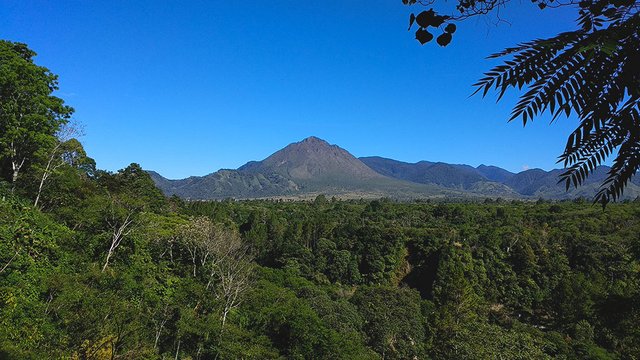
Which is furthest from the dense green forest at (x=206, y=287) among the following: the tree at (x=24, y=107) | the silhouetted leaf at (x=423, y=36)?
the silhouetted leaf at (x=423, y=36)

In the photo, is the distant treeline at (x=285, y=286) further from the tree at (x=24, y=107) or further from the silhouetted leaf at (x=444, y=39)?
the silhouetted leaf at (x=444, y=39)

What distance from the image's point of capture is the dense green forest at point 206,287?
15.8 metres

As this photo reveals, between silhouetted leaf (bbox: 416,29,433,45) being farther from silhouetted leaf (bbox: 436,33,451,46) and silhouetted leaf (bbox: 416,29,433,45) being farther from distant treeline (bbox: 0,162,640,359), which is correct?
distant treeline (bbox: 0,162,640,359)

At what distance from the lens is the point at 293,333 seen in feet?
81.1

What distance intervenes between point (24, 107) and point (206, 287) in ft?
50.1

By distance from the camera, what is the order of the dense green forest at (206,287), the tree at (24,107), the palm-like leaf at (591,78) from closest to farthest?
the palm-like leaf at (591,78), the dense green forest at (206,287), the tree at (24,107)

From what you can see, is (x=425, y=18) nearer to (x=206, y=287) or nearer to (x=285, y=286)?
(x=206, y=287)

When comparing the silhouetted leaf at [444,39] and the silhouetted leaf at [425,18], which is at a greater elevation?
the silhouetted leaf at [425,18]

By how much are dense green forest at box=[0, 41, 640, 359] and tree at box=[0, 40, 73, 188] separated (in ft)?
0.29

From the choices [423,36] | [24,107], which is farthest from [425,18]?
[24,107]

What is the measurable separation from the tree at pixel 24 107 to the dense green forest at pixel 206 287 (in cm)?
9

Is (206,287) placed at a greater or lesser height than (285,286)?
greater

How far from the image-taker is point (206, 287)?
27531mm

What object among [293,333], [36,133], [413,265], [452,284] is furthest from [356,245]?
[36,133]
